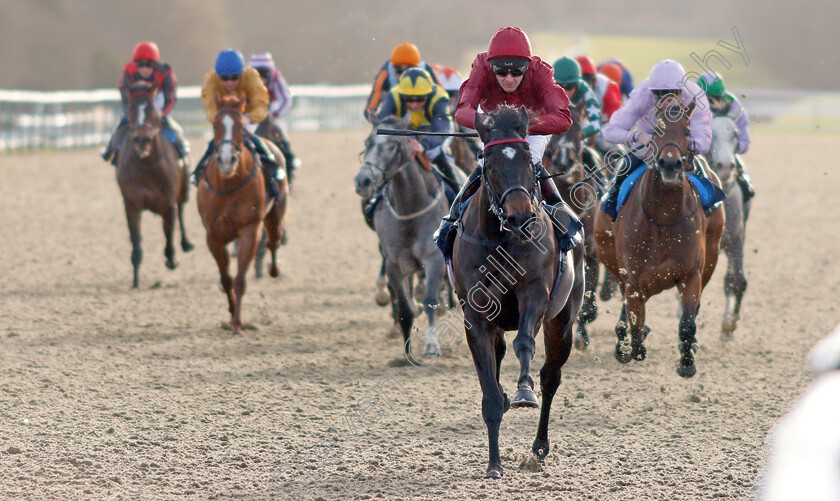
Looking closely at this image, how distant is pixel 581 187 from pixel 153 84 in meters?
4.63

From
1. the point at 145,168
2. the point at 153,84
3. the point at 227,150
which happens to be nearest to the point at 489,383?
the point at 227,150

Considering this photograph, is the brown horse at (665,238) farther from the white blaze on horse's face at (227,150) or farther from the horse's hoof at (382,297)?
the white blaze on horse's face at (227,150)

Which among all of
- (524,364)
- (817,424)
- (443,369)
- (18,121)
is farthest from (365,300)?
(18,121)

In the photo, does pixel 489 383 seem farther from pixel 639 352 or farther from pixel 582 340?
pixel 582 340

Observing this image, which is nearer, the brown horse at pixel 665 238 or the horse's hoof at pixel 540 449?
the horse's hoof at pixel 540 449

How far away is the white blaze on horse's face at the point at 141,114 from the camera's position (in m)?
9.77

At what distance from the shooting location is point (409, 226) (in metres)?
7.30

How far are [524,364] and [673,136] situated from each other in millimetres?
2248

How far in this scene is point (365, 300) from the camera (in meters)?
10.1

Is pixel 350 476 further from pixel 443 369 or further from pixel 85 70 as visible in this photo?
pixel 85 70

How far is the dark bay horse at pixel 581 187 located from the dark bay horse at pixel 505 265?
2.66 metres

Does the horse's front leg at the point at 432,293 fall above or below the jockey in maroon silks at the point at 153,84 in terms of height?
below

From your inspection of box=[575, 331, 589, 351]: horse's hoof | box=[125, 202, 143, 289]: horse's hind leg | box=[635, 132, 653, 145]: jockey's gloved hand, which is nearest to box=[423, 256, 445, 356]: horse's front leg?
box=[575, 331, 589, 351]: horse's hoof

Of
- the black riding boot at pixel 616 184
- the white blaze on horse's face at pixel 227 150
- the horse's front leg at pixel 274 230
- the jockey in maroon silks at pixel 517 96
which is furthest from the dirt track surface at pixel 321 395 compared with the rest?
the white blaze on horse's face at pixel 227 150
